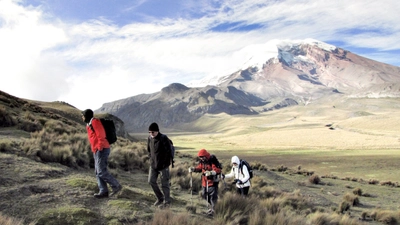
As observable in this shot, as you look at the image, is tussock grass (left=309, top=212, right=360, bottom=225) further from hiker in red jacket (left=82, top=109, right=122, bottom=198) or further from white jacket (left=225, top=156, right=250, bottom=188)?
hiker in red jacket (left=82, top=109, right=122, bottom=198)

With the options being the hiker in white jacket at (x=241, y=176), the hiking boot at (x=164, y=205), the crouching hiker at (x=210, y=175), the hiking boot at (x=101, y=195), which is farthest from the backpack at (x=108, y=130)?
the hiker in white jacket at (x=241, y=176)

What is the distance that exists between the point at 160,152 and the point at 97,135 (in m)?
1.50

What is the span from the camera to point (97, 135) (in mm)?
7742

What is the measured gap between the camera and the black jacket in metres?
8.06

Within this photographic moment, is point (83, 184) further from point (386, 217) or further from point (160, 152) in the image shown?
point (386, 217)

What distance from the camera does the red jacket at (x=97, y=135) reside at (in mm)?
7719

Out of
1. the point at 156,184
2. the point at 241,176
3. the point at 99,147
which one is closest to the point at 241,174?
the point at 241,176

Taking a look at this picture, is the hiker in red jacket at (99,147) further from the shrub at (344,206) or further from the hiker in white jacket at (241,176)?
the shrub at (344,206)

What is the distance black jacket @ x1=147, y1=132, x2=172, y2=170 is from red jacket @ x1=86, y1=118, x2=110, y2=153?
1.11 m

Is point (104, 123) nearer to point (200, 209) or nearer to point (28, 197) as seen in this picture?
point (28, 197)

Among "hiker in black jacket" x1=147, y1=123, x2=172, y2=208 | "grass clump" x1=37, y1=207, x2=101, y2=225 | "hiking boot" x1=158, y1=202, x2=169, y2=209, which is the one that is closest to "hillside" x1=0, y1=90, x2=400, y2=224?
"grass clump" x1=37, y1=207, x2=101, y2=225

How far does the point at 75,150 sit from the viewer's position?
41.8 feet

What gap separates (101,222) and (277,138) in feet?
303

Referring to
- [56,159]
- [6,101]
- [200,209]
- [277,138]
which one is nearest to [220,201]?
[200,209]
